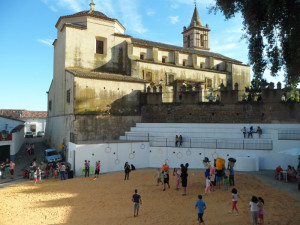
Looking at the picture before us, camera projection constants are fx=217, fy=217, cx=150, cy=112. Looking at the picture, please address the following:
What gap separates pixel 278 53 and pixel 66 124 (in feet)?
72.0

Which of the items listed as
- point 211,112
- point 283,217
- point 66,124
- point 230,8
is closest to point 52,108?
point 66,124

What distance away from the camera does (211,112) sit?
2570 centimetres

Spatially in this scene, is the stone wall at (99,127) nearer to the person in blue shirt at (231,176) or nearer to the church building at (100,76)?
the church building at (100,76)

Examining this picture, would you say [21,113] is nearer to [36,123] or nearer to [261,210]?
[36,123]

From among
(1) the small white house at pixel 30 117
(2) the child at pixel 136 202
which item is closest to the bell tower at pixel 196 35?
(1) the small white house at pixel 30 117

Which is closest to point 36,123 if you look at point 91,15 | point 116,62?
point 116,62

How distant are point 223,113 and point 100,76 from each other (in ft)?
48.9

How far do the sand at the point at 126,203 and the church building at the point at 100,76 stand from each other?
7.56 meters

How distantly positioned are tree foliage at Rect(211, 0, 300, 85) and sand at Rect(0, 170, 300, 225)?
7664 millimetres

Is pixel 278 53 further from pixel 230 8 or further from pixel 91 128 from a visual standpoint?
pixel 91 128

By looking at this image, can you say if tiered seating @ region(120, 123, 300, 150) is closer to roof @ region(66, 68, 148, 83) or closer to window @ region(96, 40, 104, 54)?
roof @ region(66, 68, 148, 83)

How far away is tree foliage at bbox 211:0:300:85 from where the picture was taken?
11.6 metres

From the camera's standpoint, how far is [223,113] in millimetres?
25266

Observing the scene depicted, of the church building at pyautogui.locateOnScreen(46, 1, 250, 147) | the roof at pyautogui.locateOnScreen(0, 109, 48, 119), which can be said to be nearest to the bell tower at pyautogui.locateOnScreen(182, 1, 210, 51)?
the church building at pyautogui.locateOnScreen(46, 1, 250, 147)
